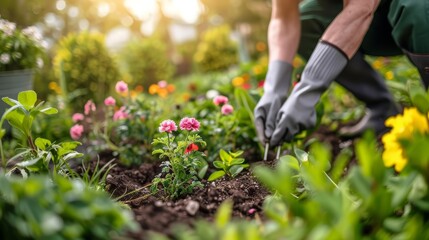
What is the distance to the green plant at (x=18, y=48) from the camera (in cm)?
255

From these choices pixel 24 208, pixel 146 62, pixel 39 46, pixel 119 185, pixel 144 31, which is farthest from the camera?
pixel 144 31

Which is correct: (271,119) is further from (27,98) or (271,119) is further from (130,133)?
(27,98)

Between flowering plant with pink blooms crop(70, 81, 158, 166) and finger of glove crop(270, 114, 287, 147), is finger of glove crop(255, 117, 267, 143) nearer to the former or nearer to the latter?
finger of glove crop(270, 114, 287, 147)

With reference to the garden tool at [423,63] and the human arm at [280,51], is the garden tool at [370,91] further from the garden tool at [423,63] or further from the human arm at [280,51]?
the garden tool at [423,63]

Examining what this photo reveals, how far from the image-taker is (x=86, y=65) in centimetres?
417

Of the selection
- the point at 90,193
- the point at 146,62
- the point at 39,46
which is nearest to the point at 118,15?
the point at 146,62

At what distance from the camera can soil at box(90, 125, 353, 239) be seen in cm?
106

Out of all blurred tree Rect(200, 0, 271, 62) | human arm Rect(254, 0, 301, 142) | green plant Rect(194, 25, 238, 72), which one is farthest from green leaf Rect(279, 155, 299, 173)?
blurred tree Rect(200, 0, 271, 62)

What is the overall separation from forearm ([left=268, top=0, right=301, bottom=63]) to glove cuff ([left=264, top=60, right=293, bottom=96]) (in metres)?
0.04

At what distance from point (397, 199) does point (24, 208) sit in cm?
75

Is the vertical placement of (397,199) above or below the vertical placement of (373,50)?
above

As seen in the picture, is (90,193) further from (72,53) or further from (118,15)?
(118,15)

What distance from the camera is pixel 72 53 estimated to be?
13.6 ft

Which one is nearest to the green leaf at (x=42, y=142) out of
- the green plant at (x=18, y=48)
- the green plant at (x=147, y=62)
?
the green plant at (x=18, y=48)
